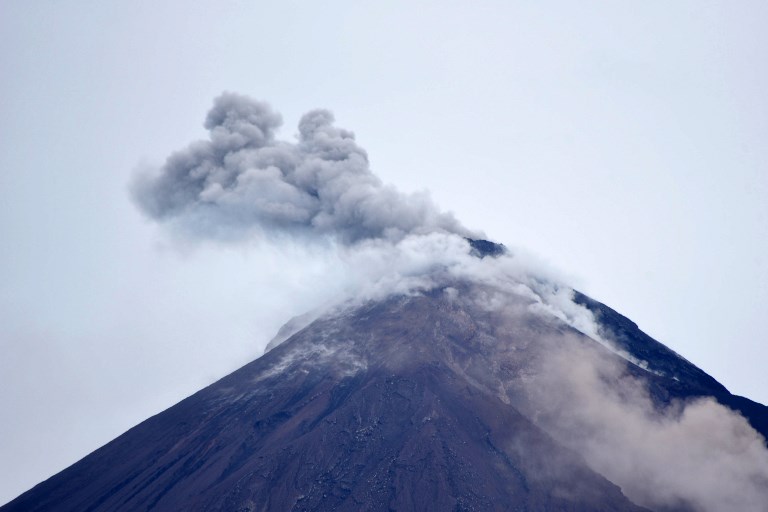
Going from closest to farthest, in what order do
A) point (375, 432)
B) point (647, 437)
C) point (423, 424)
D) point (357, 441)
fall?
point (357, 441) < point (423, 424) < point (375, 432) < point (647, 437)

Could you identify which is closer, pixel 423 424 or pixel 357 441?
pixel 357 441

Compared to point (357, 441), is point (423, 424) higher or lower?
higher

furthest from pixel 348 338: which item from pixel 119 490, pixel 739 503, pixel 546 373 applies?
pixel 739 503

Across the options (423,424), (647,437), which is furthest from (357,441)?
(647,437)

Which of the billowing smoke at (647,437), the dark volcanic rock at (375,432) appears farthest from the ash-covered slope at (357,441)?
the billowing smoke at (647,437)

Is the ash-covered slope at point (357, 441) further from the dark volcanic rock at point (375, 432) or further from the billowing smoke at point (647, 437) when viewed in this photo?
the billowing smoke at point (647, 437)

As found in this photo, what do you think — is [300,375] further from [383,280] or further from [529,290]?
[529,290]

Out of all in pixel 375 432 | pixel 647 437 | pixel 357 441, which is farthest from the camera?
pixel 647 437

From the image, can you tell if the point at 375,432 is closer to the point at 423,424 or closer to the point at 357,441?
the point at 357,441
